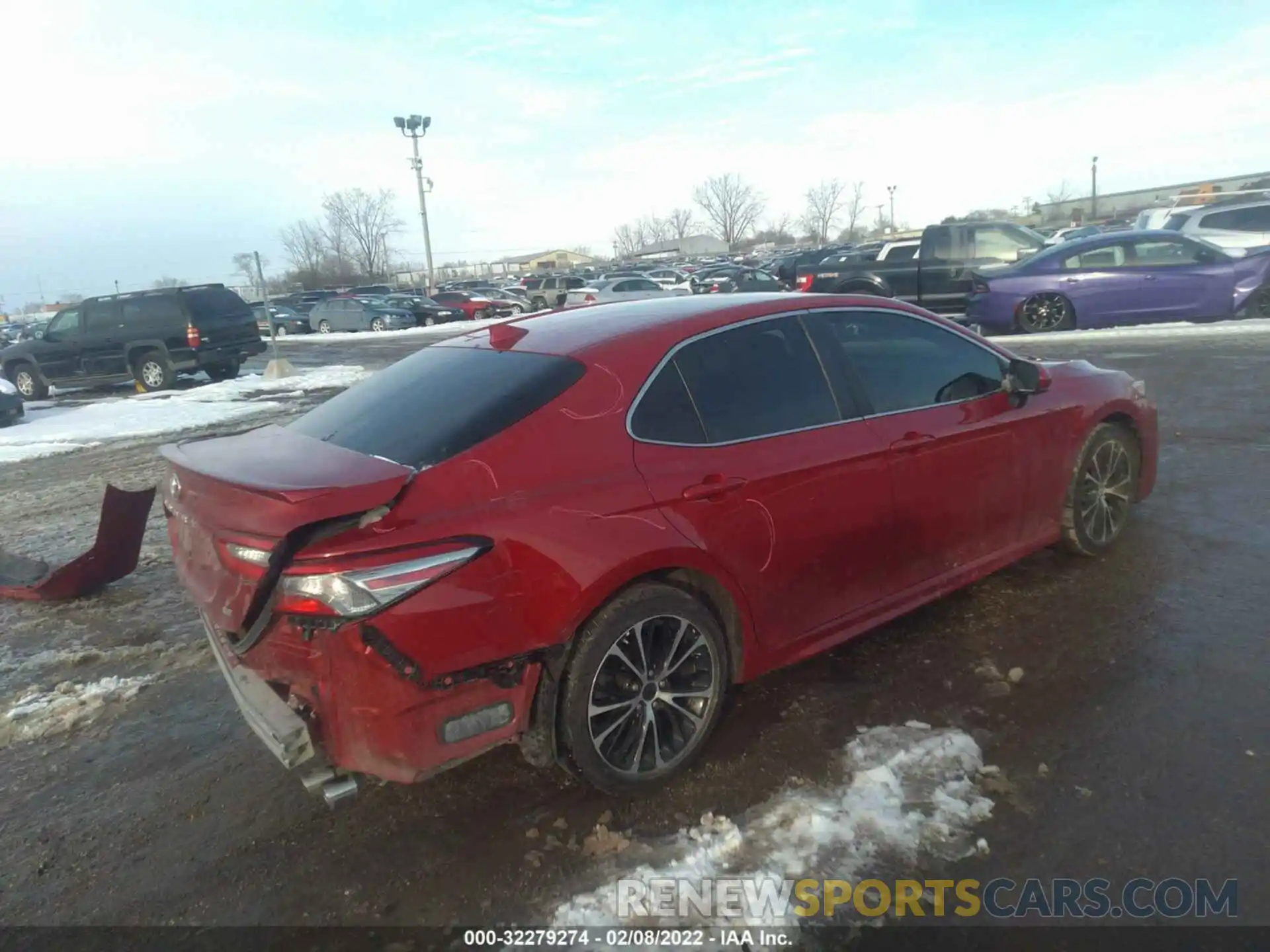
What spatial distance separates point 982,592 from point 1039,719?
3.98 feet

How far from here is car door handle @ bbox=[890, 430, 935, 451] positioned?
362cm

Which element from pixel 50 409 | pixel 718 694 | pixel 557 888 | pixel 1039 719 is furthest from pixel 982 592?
pixel 50 409

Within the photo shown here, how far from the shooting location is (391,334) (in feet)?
102

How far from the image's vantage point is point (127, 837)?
2980 mm

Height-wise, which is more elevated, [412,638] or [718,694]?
[412,638]

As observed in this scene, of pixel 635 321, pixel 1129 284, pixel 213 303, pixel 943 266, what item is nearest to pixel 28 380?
pixel 213 303

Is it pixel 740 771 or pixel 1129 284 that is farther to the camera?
pixel 1129 284

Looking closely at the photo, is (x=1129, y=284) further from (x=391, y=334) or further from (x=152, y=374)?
(x=391, y=334)

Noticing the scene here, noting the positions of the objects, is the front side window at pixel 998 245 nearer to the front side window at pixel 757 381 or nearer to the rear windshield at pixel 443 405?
the front side window at pixel 757 381

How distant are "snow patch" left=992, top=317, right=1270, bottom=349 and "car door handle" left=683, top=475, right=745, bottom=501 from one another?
12.0m

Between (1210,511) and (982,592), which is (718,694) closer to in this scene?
(982,592)

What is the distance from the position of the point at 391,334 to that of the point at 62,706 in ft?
93.2

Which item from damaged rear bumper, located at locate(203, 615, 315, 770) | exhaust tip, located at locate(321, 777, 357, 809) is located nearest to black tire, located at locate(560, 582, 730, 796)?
exhaust tip, located at locate(321, 777, 357, 809)

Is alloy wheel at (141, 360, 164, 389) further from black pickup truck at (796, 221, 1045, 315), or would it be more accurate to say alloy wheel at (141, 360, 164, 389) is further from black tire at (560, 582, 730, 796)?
black tire at (560, 582, 730, 796)
